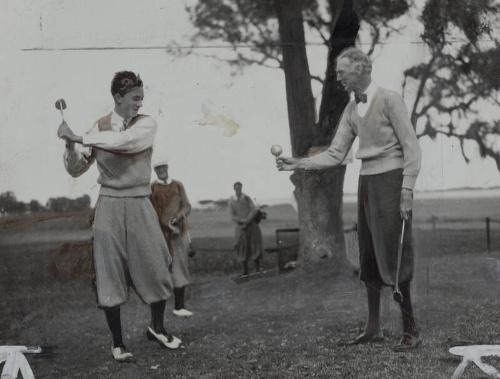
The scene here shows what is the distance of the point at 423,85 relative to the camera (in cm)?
508

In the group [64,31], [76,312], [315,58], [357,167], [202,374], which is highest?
[64,31]

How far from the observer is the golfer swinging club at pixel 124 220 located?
185 inches

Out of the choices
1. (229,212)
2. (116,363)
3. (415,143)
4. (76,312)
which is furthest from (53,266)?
(415,143)

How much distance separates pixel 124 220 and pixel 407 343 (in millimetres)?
1992

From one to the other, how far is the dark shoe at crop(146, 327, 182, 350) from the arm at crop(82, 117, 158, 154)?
120 cm

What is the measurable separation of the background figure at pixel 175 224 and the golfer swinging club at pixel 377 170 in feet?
2.37

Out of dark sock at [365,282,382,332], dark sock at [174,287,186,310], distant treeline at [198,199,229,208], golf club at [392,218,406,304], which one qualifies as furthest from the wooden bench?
dark sock at [174,287,186,310]

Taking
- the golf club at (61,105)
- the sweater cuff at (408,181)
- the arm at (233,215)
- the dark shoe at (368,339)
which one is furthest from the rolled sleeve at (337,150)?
the golf club at (61,105)

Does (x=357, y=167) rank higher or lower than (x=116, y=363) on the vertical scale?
higher

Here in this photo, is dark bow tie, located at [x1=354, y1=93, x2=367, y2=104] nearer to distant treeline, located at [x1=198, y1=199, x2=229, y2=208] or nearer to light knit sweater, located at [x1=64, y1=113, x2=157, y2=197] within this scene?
distant treeline, located at [x1=198, y1=199, x2=229, y2=208]

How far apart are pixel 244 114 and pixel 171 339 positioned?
5.19 ft

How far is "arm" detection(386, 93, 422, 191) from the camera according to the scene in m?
4.70

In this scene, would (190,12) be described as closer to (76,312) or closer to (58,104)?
(58,104)

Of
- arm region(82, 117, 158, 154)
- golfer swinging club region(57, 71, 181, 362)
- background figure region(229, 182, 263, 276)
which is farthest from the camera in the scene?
background figure region(229, 182, 263, 276)
